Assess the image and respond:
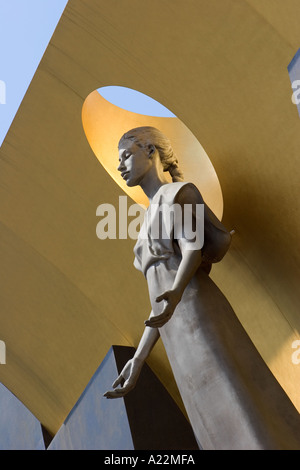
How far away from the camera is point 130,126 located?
7.45 metres

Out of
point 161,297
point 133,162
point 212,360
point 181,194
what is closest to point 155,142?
point 133,162

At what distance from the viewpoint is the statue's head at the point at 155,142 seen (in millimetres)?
5109

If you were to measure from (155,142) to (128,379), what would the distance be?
1758 mm

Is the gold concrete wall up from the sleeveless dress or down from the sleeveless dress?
up

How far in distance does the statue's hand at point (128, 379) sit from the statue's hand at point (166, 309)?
2.39 feet

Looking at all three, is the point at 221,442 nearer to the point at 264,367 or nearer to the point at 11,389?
the point at 264,367

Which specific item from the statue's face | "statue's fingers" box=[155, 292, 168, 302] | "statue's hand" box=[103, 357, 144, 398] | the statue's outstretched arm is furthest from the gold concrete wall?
"statue's fingers" box=[155, 292, 168, 302]

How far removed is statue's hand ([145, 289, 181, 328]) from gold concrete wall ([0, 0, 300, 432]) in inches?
70.9

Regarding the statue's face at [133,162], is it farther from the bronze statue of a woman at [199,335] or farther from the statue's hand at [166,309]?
the statue's hand at [166,309]

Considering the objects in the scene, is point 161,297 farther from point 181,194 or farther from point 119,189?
point 119,189

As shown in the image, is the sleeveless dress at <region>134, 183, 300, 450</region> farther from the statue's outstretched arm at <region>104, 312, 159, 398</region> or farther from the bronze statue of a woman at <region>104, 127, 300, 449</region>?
the statue's outstretched arm at <region>104, 312, 159, 398</region>

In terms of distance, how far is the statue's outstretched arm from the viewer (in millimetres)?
4508
